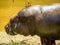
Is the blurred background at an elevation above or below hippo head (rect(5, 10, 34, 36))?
below

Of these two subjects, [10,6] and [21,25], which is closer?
[21,25]

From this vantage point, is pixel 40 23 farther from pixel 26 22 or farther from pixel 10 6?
pixel 10 6

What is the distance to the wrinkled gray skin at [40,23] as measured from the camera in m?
Result: 1.38

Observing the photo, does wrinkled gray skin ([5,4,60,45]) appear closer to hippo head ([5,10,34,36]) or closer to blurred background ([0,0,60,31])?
hippo head ([5,10,34,36])

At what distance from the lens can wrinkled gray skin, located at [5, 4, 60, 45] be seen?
4.54 ft

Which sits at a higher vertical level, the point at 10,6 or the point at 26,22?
the point at 26,22

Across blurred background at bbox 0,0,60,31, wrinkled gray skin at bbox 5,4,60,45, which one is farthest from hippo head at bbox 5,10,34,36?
blurred background at bbox 0,0,60,31

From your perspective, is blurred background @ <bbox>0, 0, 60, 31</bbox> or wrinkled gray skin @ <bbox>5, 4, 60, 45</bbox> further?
blurred background @ <bbox>0, 0, 60, 31</bbox>

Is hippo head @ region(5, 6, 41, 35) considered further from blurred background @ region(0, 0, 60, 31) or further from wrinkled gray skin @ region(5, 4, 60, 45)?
blurred background @ region(0, 0, 60, 31)

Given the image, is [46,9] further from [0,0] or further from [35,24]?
[0,0]

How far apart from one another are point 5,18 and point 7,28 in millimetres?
2013

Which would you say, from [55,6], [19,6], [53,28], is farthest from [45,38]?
[19,6]

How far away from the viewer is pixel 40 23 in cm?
138

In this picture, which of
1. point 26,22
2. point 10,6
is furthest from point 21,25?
point 10,6
